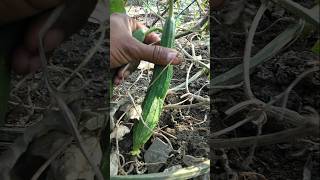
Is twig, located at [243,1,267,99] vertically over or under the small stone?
over

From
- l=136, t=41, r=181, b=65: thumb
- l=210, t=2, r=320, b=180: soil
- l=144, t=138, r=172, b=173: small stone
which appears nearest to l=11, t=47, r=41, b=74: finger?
l=210, t=2, r=320, b=180: soil

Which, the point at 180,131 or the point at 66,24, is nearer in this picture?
the point at 66,24

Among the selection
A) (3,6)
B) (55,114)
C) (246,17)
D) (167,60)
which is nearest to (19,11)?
(3,6)

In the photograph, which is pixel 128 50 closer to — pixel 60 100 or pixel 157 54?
pixel 157 54

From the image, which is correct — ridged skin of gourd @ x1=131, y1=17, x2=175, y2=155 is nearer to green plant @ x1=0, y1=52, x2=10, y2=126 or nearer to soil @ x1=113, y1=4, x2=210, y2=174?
soil @ x1=113, y1=4, x2=210, y2=174

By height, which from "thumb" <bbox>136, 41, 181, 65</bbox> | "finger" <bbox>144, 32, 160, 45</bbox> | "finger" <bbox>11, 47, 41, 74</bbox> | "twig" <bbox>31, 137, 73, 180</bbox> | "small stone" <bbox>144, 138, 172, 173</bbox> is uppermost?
"finger" <bbox>144, 32, 160, 45</bbox>

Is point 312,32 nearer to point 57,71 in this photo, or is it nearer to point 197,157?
point 57,71
